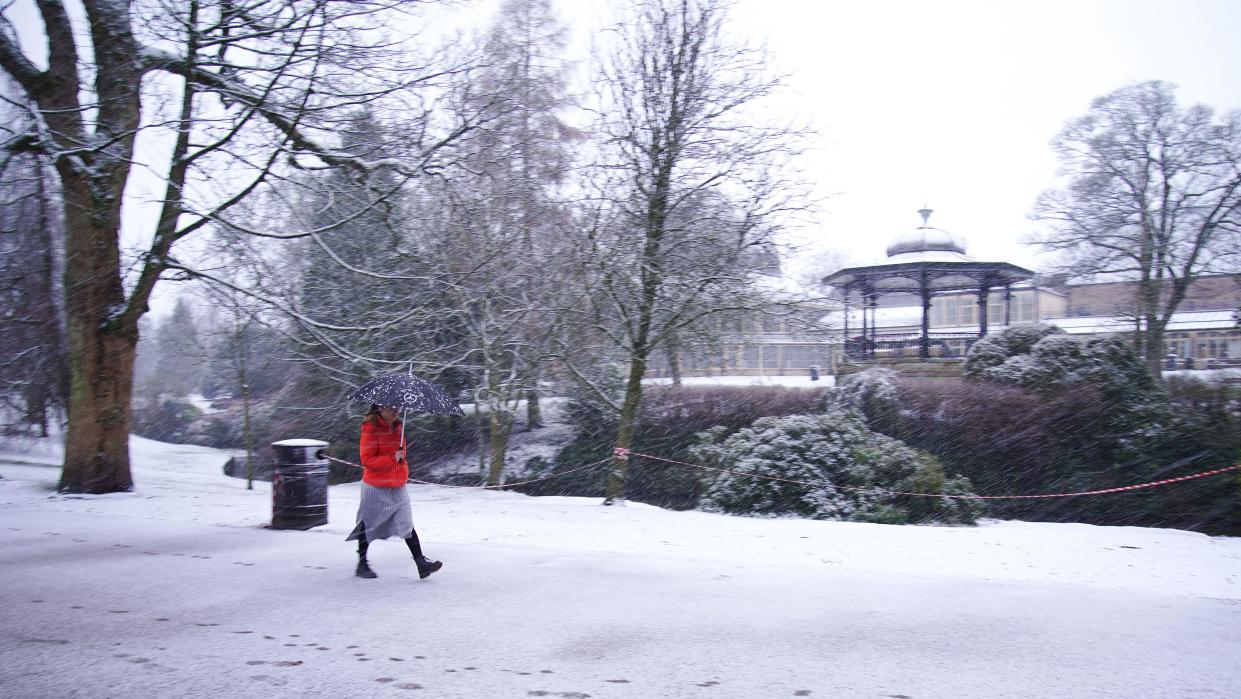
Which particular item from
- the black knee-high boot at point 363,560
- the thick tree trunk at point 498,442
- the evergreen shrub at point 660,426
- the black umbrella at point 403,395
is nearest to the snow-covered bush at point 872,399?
the evergreen shrub at point 660,426

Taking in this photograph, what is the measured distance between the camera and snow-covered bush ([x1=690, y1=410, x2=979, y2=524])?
12.5 meters

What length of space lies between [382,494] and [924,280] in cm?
2052

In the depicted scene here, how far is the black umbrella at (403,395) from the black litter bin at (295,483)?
3076 millimetres

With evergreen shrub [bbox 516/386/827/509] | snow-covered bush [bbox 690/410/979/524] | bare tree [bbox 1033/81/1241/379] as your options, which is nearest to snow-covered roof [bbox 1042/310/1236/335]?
bare tree [bbox 1033/81/1241/379]

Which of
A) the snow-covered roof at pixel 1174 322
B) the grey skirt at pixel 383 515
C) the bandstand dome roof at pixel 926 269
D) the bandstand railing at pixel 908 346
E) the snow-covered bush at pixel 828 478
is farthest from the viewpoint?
the snow-covered roof at pixel 1174 322

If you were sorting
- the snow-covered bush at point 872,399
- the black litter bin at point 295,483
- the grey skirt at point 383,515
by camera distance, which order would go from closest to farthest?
the grey skirt at point 383,515
the black litter bin at point 295,483
the snow-covered bush at point 872,399

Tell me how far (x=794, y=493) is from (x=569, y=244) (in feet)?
18.9

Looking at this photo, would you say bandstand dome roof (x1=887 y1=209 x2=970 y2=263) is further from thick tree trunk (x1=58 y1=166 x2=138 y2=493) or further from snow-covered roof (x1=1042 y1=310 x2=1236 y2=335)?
thick tree trunk (x1=58 y1=166 x2=138 y2=493)

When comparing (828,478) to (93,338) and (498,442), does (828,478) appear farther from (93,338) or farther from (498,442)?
(93,338)

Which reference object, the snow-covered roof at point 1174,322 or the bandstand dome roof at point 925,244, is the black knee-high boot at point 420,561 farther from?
the snow-covered roof at point 1174,322

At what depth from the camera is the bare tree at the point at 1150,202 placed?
2350 centimetres

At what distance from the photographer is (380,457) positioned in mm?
7062

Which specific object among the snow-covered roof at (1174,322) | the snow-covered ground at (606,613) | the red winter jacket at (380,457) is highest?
the snow-covered roof at (1174,322)

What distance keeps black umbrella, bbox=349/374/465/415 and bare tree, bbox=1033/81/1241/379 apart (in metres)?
22.0
